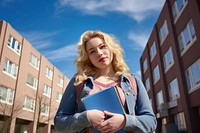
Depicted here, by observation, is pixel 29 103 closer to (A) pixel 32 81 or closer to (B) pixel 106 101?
(A) pixel 32 81

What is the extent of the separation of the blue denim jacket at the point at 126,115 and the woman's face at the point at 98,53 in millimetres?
175

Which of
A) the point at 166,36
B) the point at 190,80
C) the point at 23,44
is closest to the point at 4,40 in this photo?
the point at 23,44

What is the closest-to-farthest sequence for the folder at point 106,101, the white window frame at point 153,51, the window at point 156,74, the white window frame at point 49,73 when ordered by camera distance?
the folder at point 106,101
the window at point 156,74
the white window frame at point 153,51
the white window frame at point 49,73

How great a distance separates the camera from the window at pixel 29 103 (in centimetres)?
2502

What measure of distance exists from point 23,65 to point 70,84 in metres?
24.9

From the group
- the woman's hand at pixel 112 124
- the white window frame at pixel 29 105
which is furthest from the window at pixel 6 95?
the woman's hand at pixel 112 124

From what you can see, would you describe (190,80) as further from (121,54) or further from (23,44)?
(23,44)

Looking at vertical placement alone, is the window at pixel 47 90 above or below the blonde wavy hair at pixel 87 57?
above

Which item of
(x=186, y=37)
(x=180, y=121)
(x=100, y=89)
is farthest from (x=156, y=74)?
(x=100, y=89)

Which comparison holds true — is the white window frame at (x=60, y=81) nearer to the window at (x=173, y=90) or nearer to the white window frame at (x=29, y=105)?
the white window frame at (x=29, y=105)

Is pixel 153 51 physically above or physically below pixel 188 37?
above

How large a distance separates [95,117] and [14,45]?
968 inches

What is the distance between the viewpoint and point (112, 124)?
3.87 feet

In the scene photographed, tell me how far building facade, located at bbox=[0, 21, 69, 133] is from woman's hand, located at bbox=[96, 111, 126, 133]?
851 inches
